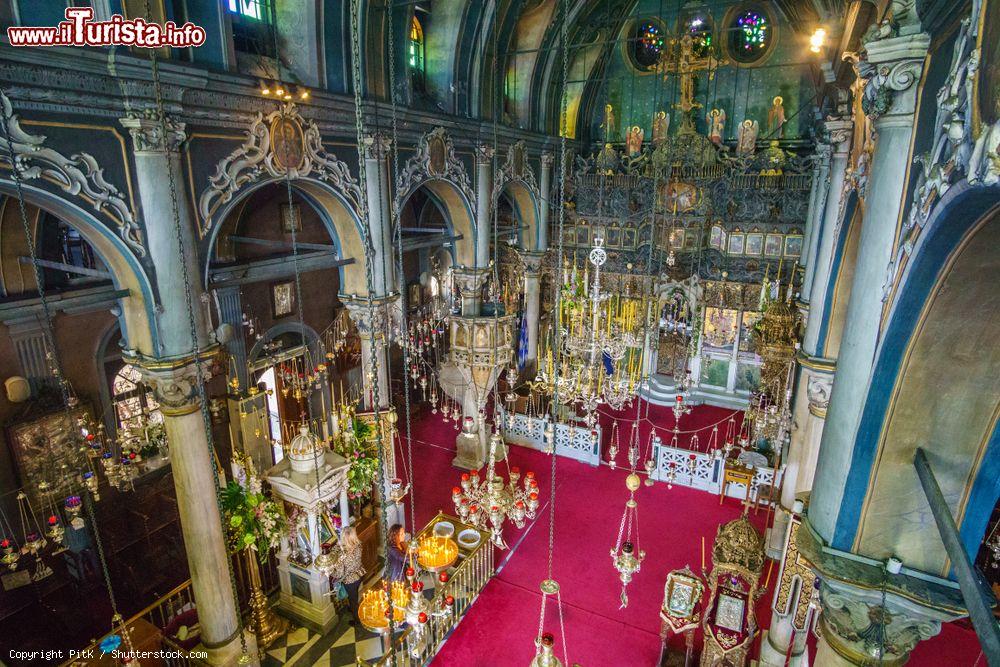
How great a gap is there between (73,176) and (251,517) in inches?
150

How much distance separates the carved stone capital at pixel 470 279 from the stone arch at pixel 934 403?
7.52m

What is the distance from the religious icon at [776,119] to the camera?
12766mm

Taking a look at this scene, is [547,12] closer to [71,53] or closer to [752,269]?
[752,269]

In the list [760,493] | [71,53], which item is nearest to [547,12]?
[71,53]

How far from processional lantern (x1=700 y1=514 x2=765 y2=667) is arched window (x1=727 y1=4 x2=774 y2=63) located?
11.4 meters

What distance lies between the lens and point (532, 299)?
43.6 ft

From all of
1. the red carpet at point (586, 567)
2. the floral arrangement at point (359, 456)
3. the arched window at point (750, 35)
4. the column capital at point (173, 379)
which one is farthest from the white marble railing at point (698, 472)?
the arched window at point (750, 35)

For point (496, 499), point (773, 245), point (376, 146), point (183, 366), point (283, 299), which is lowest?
point (496, 499)

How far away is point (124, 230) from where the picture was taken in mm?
4773

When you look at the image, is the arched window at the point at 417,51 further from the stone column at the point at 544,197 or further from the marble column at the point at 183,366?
the marble column at the point at 183,366

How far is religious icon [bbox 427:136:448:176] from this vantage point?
8.29 metres

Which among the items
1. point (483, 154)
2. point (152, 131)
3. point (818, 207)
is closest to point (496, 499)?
point (152, 131)

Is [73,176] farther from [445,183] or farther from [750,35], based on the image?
[750,35]

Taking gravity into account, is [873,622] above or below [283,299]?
below
